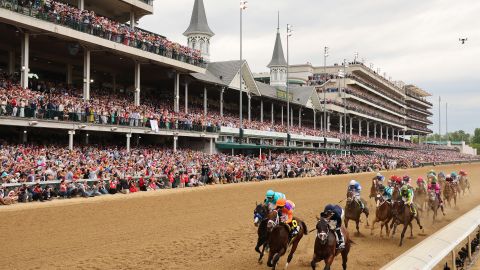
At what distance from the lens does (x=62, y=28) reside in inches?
912

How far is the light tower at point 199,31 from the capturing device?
51.2 m

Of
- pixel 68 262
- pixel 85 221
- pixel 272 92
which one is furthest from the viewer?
pixel 272 92

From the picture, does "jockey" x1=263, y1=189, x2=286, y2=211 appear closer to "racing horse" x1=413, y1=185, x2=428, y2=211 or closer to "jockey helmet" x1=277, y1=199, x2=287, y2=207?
"jockey helmet" x1=277, y1=199, x2=287, y2=207

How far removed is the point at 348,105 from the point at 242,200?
177ft

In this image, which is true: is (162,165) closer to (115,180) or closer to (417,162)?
(115,180)

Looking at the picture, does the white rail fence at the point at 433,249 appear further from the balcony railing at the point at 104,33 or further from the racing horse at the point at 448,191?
the balcony railing at the point at 104,33

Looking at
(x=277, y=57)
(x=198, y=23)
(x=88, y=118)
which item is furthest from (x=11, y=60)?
(x=277, y=57)

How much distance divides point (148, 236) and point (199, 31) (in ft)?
139

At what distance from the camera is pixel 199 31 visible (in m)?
51.0

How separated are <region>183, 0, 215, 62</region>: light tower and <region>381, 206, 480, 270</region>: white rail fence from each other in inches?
1782

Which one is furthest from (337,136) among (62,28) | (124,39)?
(62,28)

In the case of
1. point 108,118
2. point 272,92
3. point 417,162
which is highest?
point 272,92

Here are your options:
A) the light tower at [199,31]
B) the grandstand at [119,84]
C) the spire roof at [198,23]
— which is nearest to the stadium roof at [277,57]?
the grandstand at [119,84]

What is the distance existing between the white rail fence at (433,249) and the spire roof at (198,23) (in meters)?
45.8
